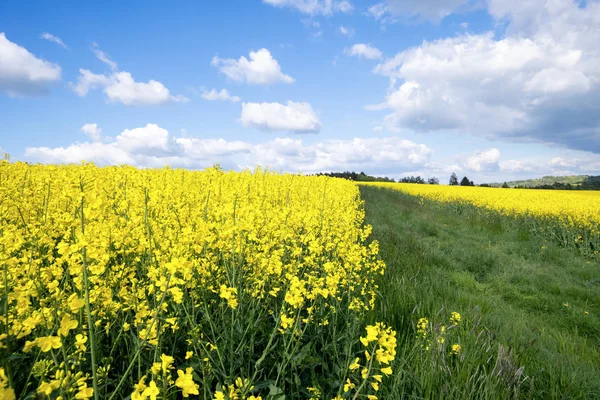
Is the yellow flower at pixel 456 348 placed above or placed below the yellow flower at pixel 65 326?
below

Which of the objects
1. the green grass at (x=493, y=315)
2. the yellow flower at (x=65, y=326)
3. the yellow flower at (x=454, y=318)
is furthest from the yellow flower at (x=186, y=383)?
the yellow flower at (x=454, y=318)

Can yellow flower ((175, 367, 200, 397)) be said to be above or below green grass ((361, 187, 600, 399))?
above

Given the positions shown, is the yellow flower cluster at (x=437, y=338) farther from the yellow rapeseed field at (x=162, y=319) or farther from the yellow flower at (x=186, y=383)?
the yellow flower at (x=186, y=383)

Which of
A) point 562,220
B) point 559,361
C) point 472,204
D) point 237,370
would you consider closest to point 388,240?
point 559,361

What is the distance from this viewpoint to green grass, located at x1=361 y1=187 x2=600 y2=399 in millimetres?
2801

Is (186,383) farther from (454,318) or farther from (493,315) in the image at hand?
(493,315)

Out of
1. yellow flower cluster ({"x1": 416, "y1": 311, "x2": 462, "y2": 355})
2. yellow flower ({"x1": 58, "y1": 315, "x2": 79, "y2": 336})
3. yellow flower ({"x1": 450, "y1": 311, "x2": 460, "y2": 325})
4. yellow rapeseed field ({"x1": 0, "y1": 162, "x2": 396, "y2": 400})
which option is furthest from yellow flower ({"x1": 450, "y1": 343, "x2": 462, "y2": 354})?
yellow flower ({"x1": 58, "y1": 315, "x2": 79, "y2": 336})

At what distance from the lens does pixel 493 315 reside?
15.9ft

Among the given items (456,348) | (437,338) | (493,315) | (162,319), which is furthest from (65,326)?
(493,315)

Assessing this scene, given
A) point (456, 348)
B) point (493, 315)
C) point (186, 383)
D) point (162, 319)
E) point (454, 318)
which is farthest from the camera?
point (493, 315)

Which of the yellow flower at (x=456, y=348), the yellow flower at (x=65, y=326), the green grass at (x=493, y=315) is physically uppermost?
the yellow flower at (x=65, y=326)

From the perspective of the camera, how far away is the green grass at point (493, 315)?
9.19ft

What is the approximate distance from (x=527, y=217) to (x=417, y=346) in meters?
14.1

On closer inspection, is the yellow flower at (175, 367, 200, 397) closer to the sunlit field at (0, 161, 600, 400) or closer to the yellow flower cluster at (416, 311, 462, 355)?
the sunlit field at (0, 161, 600, 400)
